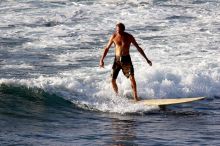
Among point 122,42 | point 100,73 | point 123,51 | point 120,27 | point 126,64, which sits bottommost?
point 100,73

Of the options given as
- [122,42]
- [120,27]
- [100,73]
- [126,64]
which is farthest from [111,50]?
[120,27]

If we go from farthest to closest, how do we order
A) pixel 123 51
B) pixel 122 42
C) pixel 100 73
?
1. pixel 100 73
2. pixel 123 51
3. pixel 122 42

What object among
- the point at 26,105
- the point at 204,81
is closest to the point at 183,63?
the point at 204,81

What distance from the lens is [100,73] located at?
1494 centimetres

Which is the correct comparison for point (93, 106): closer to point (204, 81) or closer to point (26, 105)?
point (26, 105)

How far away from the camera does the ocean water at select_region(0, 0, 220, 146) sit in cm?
972

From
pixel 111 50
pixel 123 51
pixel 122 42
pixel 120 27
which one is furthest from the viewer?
pixel 111 50

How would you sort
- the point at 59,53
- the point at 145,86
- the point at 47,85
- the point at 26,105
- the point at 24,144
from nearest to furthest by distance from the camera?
the point at 24,144 → the point at 26,105 → the point at 47,85 → the point at 145,86 → the point at 59,53

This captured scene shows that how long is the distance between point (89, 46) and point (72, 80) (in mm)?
4750

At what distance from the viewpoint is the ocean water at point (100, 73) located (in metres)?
9.72

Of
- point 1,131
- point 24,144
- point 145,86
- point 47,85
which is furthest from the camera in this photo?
point 145,86

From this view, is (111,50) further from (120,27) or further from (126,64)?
(120,27)

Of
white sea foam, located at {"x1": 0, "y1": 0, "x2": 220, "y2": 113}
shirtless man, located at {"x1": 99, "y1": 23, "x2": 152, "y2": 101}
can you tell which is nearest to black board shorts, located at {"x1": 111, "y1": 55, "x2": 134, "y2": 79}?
shirtless man, located at {"x1": 99, "y1": 23, "x2": 152, "y2": 101}

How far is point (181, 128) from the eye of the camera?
10094mm
